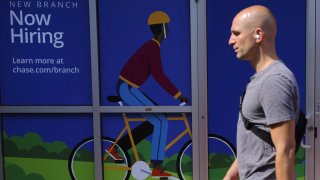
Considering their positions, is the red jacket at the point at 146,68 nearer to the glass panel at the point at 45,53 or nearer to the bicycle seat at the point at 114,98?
the bicycle seat at the point at 114,98

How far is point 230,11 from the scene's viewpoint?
3326 mm

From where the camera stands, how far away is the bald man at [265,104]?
1.54 metres

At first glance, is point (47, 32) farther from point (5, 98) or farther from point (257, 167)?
point (257, 167)

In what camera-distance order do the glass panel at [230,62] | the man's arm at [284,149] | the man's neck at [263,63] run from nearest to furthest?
the man's arm at [284,149]
the man's neck at [263,63]
the glass panel at [230,62]

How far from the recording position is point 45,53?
3.60 metres

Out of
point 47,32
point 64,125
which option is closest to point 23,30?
point 47,32

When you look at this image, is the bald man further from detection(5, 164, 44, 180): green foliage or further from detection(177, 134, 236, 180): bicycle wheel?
detection(5, 164, 44, 180): green foliage

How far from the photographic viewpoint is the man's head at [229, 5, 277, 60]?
5.34 feet

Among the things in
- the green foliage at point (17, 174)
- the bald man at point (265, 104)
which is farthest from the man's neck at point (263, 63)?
the green foliage at point (17, 174)

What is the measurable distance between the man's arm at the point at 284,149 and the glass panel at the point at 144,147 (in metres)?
1.91

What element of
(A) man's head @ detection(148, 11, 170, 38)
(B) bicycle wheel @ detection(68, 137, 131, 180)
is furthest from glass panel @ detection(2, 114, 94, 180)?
(A) man's head @ detection(148, 11, 170, 38)

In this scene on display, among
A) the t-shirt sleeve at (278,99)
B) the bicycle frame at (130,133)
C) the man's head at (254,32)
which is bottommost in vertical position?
the bicycle frame at (130,133)

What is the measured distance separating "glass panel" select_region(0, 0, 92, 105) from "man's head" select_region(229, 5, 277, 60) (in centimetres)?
210

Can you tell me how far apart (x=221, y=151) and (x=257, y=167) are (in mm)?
1772
